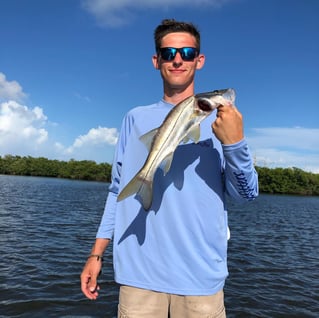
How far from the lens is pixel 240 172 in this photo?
2.86 meters

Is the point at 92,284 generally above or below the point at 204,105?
below

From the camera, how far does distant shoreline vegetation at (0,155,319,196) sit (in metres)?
118

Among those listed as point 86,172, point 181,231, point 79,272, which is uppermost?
point 86,172

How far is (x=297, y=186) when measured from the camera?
386ft

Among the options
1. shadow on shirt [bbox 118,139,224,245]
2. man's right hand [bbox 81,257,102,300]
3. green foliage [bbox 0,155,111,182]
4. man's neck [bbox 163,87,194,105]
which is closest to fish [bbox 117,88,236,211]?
shadow on shirt [bbox 118,139,224,245]

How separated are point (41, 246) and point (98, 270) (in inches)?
490

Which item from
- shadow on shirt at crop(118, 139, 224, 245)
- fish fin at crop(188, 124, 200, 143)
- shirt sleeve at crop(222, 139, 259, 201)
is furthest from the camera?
shadow on shirt at crop(118, 139, 224, 245)

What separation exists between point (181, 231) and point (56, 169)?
15071cm

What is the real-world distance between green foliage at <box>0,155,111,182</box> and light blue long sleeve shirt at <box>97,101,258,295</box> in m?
139

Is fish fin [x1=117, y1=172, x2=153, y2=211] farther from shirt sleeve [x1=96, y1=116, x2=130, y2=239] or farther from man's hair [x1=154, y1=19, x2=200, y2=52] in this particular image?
man's hair [x1=154, y1=19, x2=200, y2=52]

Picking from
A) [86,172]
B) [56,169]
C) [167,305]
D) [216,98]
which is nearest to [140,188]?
[216,98]

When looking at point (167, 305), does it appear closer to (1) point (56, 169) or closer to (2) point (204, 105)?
(2) point (204, 105)

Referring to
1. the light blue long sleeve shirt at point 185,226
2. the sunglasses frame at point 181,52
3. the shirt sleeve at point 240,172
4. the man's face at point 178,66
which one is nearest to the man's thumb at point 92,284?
the light blue long sleeve shirt at point 185,226

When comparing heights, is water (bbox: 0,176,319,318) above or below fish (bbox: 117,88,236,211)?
below
